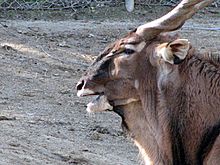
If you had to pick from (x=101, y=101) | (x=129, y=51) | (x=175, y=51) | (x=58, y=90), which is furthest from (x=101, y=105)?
(x=58, y=90)

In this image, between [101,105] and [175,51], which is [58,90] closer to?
[101,105]

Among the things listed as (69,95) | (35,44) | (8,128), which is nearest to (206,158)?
(8,128)

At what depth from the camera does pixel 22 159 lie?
855 centimetres

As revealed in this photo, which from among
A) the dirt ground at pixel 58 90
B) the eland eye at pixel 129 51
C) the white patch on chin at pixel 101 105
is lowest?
the dirt ground at pixel 58 90

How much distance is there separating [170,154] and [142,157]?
334 mm

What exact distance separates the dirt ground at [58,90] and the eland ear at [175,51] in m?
2.41

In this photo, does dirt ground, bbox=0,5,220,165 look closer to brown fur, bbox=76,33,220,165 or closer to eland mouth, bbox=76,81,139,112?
eland mouth, bbox=76,81,139,112

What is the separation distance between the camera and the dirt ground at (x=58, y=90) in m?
9.07

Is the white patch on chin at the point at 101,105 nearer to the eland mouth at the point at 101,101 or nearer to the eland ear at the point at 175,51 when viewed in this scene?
the eland mouth at the point at 101,101

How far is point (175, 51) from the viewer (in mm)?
6605

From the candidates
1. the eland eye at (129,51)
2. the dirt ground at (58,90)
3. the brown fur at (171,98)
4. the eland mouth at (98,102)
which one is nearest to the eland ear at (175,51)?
the brown fur at (171,98)

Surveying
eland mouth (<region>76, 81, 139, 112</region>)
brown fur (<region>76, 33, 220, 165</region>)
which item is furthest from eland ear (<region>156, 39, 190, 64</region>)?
eland mouth (<region>76, 81, 139, 112</region>)

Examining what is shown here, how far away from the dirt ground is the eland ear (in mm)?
2407

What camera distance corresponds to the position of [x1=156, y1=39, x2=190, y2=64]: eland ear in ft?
21.6
